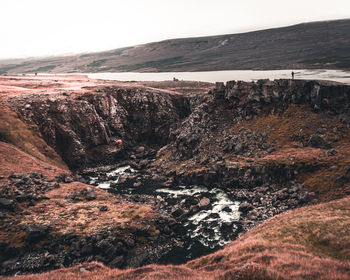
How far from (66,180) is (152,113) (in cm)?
5583

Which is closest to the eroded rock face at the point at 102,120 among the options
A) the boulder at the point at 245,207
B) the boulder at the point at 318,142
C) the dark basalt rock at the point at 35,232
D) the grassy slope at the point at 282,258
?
the dark basalt rock at the point at 35,232

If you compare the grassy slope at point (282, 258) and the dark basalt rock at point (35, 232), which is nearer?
the grassy slope at point (282, 258)

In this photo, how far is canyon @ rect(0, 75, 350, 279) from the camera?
3334 centimetres

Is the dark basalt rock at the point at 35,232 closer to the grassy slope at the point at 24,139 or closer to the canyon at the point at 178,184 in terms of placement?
the canyon at the point at 178,184

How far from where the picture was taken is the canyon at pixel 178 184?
33.3m

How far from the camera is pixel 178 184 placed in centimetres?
7038

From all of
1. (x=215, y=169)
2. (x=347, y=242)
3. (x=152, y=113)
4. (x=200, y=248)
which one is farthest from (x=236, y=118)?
(x=347, y=242)

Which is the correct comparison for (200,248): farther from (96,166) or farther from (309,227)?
(96,166)

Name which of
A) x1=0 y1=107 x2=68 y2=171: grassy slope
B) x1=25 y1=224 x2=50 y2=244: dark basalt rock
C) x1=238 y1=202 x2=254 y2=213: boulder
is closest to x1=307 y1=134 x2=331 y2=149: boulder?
x1=238 y1=202 x2=254 y2=213: boulder

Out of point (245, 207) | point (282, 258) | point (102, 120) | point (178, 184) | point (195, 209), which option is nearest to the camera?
point (282, 258)

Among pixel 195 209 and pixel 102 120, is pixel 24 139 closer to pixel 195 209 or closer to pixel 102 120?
pixel 102 120

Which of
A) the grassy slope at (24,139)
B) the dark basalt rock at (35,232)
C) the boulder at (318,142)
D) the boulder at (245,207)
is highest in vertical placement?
the grassy slope at (24,139)

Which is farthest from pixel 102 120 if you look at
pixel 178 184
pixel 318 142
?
pixel 318 142

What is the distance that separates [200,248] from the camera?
1649 inches
